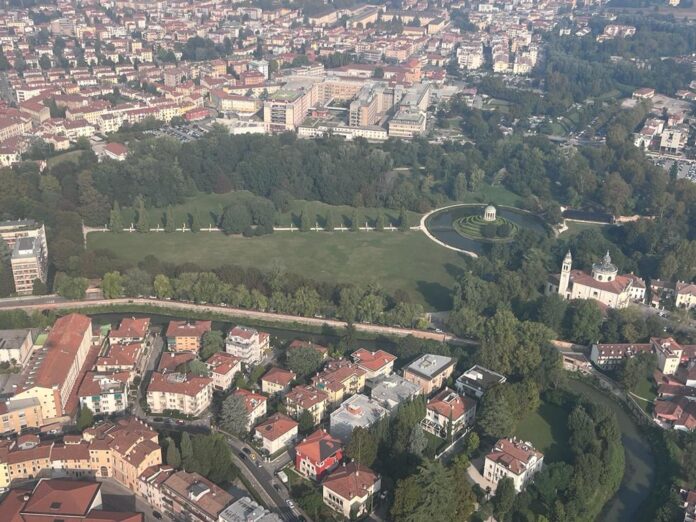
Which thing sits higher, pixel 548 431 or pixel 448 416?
pixel 448 416

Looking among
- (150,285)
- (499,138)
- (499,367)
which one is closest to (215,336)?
(150,285)

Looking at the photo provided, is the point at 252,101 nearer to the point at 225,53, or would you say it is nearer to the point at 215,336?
the point at 225,53

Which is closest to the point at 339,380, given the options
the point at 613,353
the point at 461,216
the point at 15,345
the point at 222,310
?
the point at 222,310

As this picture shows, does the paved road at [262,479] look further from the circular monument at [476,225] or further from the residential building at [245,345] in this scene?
the circular monument at [476,225]

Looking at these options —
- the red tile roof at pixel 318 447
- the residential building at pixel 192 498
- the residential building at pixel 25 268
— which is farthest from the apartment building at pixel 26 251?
the red tile roof at pixel 318 447

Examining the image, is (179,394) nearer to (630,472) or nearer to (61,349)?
(61,349)

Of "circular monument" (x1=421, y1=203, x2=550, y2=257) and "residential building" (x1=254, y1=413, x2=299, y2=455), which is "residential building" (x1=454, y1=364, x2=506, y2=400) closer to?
"residential building" (x1=254, y1=413, x2=299, y2=455)

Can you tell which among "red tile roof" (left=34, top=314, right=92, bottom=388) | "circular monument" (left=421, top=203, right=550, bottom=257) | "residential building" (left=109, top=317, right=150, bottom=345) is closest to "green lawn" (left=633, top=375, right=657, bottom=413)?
"circular monument" (left=421, top=203, right=550, bottom=257)
